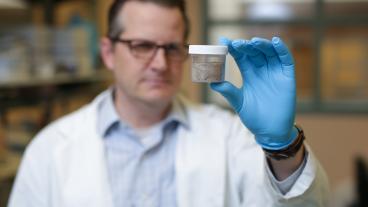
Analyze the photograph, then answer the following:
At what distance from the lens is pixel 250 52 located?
98 cm

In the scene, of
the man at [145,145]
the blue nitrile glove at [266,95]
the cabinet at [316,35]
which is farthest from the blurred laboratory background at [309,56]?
the blue nitrile glove at [266,95]

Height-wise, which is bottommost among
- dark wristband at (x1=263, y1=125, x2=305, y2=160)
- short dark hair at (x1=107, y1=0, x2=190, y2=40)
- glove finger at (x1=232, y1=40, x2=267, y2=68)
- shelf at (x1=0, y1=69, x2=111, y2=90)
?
shelf at (x1=0, y1=69, x2=111, y2=90)

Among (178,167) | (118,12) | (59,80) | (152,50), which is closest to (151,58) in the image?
(152,50)

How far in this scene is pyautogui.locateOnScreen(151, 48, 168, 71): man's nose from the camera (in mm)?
1403

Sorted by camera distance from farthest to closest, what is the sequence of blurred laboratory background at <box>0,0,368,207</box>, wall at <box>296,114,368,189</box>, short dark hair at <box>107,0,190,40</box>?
wall at <box>296,114,368,189</box>, blurred laboratory background at <box>0,0,368,207</box>, short dark hair at <box>107,0,190,40</box>

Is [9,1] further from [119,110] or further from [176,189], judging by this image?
[176,189]

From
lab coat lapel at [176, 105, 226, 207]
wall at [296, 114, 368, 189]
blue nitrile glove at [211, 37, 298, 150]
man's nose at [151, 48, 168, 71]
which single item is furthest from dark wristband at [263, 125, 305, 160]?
wall at [296, 114, 368, 189]

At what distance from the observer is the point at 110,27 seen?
5.21 ft

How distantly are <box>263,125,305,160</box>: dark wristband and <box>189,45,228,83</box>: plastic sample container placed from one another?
0.23m

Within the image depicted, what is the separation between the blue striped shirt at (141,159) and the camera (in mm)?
1392

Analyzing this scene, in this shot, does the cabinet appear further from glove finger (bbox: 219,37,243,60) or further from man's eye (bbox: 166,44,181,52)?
glove finger (bbox: 219,37,243,60)

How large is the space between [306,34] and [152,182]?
2.98 meters

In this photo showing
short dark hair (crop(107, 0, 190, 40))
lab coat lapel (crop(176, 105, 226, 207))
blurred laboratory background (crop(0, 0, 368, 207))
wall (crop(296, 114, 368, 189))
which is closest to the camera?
lab coat lapel (crop(176, 105, 226, 207))

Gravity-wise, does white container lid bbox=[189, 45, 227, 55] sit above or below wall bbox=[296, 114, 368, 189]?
above
